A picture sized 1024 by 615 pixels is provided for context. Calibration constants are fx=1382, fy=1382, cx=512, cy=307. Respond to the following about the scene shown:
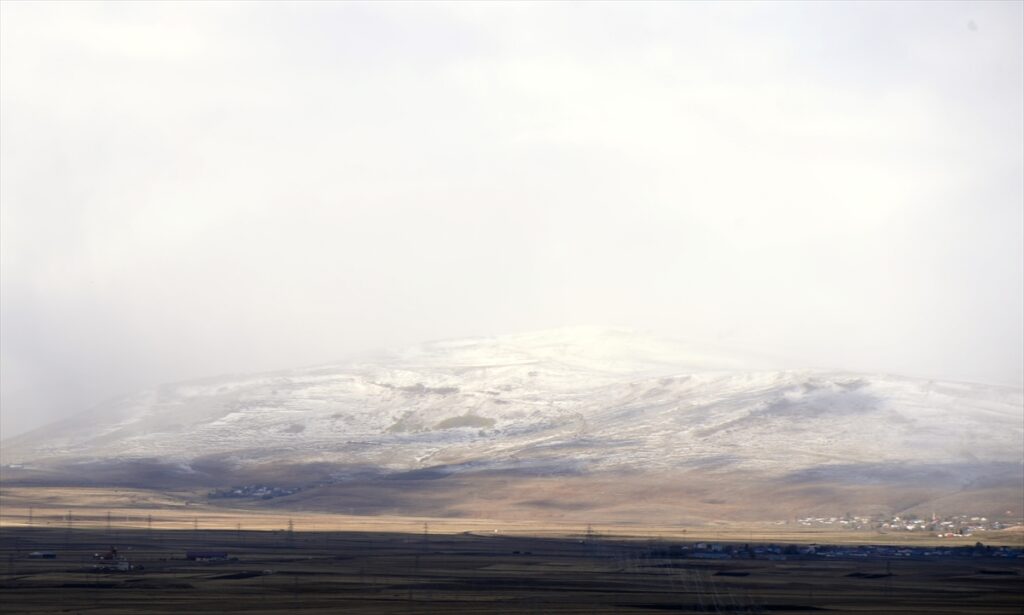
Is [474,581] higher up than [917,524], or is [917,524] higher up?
[917,524]

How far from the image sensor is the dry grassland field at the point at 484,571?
73.6 meters

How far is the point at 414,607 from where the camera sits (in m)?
71.4

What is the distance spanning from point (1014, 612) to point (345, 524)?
4422 inches

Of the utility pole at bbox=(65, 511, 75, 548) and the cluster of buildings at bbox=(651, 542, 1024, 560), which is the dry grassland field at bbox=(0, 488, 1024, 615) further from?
the utility pole at bbox=(65, 511, 75, 548)

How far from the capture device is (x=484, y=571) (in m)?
96.8

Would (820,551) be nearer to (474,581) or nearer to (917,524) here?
(917,524)

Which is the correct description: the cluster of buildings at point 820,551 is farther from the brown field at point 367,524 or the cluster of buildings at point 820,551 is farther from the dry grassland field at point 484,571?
the brown field at point 367,524

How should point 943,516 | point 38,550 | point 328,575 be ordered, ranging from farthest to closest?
point 943,516, point 38,550, point 328,575

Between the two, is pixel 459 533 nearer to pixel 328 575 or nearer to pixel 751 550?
pixel 751 550

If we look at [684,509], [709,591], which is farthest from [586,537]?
[709,591]

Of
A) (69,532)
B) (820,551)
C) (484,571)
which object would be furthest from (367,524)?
(484,571)

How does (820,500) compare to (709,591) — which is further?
(820,500)

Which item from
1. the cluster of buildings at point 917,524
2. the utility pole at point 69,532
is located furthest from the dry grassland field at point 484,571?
the cluster of buildings at point 917,524

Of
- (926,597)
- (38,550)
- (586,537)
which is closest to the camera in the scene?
(926,597)
